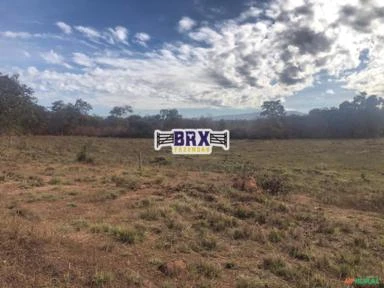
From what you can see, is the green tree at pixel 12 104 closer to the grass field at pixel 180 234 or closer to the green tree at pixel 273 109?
the grass field at pixel 180 234

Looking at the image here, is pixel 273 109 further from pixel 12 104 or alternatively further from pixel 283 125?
pixel 12 104

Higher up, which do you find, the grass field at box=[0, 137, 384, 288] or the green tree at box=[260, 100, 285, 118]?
the green tree at box=[260, 100, 285, 118]

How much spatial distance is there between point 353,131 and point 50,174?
57026 millimetres

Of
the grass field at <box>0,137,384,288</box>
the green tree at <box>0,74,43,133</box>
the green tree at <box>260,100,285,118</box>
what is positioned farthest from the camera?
the green tree at <box>260,100,285,118</box>

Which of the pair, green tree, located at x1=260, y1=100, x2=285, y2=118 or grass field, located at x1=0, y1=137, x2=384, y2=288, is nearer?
grass field, located at x1=0, y1=137, x2=384, y2=288

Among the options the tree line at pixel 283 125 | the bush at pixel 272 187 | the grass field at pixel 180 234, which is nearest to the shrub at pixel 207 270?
the grass field at pixel 180 234

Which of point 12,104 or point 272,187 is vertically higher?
point 12,104

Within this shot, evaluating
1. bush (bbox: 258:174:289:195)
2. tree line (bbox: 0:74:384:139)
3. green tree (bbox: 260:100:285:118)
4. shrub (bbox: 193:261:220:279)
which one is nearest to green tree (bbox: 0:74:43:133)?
bush (bbox: 258:174:289:195)

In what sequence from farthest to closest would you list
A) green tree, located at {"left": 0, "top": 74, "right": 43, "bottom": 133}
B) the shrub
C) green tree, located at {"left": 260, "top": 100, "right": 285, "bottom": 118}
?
green tree, located at {"left": 260, "top": 100, "right": 285, "bottom": 118} < green tree, located at {"left": 0, "top": 74, "right": 43, "bottom": 133} < the shrub

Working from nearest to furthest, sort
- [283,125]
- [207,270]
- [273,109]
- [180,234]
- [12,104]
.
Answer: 1. [207,270]
2. [180,234]
3. [12,104]
4. [283,125]
5. [273,109]

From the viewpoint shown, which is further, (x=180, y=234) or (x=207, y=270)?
(x=180, y=234)

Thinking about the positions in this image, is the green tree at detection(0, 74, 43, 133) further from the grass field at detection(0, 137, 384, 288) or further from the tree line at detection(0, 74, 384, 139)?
the tree line at detection(0, 74, 384, 139)

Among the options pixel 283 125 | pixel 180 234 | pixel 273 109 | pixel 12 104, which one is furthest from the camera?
pixel 273 109

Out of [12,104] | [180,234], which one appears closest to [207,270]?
[180,234]
